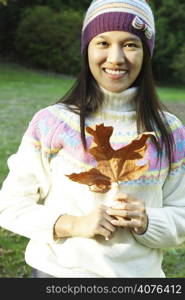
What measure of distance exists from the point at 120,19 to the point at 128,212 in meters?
0.57

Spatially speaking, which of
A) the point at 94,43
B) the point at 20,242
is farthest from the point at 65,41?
the point at 94,43

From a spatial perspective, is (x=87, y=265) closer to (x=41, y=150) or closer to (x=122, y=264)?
(x=122, y=264)

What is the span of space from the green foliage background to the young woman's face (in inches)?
772

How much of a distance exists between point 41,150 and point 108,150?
9.1 inches

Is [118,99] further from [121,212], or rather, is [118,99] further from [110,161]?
[121,212]

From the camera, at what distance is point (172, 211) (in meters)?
1.86

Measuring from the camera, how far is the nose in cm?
182

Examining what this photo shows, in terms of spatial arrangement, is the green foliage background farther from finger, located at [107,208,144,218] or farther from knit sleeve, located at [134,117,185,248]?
finger, located at [107,208,144,218]

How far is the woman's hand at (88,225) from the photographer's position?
1.69 metres

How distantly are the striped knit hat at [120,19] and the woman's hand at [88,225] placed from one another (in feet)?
1.75

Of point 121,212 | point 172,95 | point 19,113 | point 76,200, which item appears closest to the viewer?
point 121,212

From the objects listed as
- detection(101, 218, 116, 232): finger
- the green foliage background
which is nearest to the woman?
detection(101, 218, 116, 232): finger

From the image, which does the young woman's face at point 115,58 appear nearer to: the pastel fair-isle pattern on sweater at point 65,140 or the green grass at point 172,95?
the pastel fair-isle pattern on sweater at point 65,140

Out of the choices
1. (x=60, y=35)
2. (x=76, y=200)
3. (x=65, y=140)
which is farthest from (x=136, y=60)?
(x=60, y=35)
